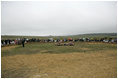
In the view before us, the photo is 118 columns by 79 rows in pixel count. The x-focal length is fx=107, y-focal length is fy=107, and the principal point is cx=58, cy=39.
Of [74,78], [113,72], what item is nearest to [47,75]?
[74,78]

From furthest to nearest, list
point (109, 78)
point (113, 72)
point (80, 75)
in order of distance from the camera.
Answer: point (113, 72), point (80, 75), point (109, 78)

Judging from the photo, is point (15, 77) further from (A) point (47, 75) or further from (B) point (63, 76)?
(B) point (63, 76)

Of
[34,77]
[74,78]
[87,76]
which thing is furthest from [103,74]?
[34,77]

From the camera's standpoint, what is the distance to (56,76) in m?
4.68

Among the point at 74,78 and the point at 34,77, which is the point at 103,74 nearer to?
the point at 74,78

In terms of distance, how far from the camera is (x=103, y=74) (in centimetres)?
485

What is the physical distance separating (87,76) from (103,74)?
31.7 inches

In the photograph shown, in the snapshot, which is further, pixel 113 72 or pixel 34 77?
pixel 113 72

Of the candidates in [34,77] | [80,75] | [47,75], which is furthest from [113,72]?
[34,77]

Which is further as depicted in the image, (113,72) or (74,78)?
(113,72)

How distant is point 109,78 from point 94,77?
23.9 inches

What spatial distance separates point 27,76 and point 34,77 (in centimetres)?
36

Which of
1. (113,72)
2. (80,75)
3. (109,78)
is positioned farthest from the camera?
(113,72)

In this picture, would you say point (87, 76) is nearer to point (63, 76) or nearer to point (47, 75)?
point (63, 76)
